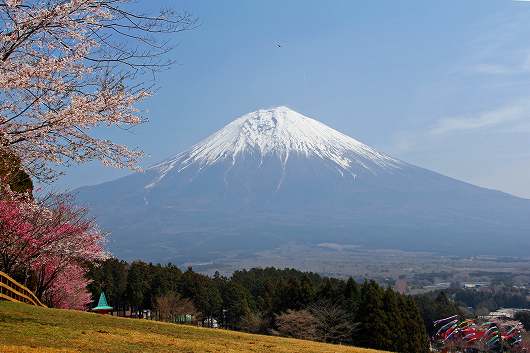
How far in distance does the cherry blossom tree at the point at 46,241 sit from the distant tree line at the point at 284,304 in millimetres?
15529

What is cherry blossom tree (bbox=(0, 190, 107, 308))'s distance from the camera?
59.1 ft

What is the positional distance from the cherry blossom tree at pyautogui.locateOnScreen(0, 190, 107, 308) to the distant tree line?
15529 mm

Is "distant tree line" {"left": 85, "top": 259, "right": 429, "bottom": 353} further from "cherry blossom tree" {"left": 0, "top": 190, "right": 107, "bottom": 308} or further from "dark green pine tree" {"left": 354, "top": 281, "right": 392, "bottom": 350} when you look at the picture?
"cherry blossom tree" {"left": 0, "top": 190, "right": 107, "bottom": 308}

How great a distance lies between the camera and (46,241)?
19.6 m

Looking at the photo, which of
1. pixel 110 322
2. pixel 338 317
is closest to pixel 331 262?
pixel 338 317

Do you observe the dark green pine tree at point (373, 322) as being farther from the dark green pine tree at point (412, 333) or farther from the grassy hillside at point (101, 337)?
the grassy hillside at point (101, 337)

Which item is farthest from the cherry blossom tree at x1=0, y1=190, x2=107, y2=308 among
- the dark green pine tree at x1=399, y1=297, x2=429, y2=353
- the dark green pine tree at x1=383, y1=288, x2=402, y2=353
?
the dark green pine tree at x1=399, y1=297, x2=429, y2=353

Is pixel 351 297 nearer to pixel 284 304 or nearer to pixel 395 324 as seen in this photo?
pixel 284 304

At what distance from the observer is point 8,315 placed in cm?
1187

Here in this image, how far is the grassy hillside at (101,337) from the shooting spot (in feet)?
30.0

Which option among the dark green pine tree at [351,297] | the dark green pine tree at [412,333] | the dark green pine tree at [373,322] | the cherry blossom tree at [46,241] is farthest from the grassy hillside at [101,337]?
the dark green pine tree at [351,297]

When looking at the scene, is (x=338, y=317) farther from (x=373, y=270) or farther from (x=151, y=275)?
(x=373, y=270)

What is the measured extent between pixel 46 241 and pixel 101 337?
989 cm

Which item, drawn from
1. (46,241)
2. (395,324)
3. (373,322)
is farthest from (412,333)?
(46,241)
